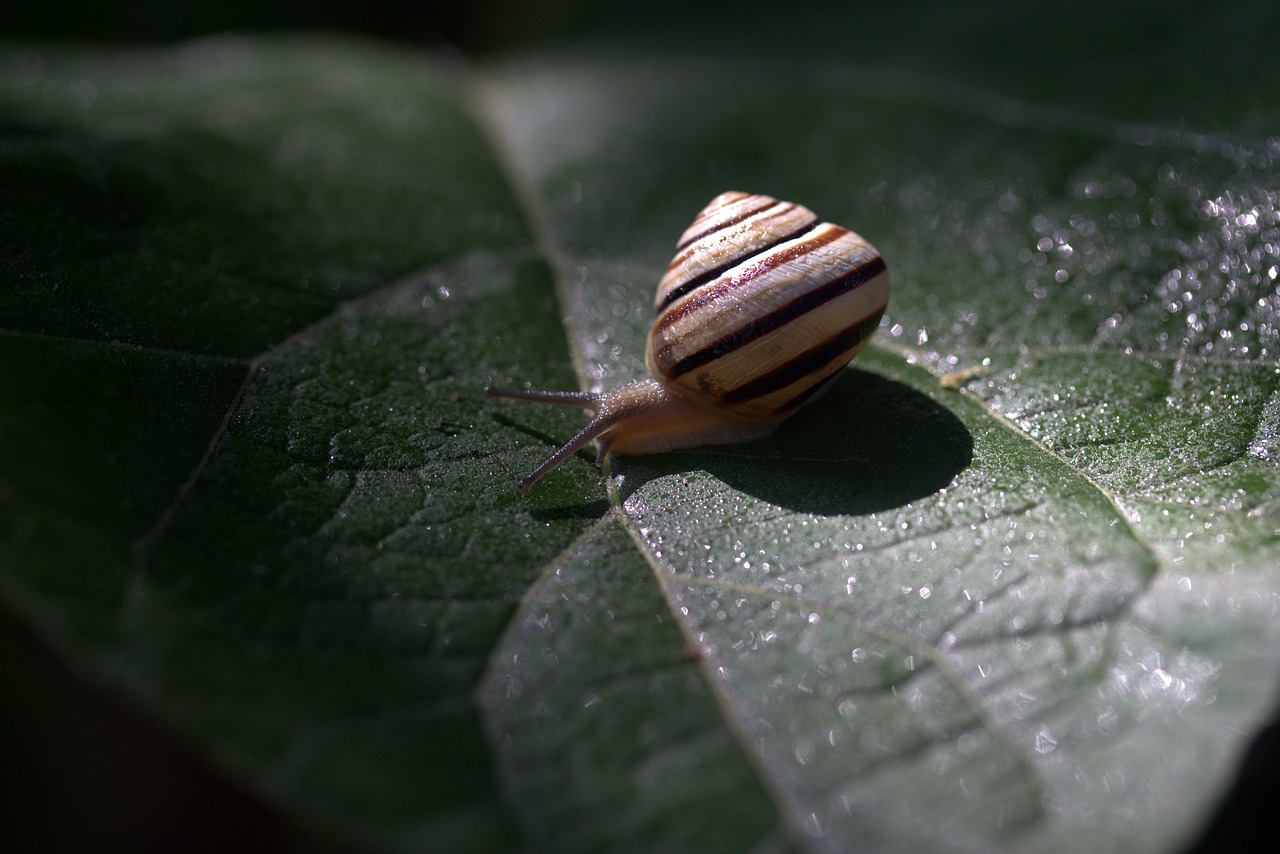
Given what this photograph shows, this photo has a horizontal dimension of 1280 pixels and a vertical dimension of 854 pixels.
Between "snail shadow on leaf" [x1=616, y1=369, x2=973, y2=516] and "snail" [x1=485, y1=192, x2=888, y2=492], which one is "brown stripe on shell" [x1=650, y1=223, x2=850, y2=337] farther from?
"snail shadow on leaf" [x1=616, y1=369, x2=973, y2=516]

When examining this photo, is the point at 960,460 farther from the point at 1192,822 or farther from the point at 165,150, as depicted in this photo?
the point at 165,150

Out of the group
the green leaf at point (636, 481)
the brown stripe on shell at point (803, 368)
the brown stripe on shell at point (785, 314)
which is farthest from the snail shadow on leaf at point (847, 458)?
the brown stripe on shell at point (785, 314)

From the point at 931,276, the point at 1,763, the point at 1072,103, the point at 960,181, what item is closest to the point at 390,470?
the point at 1,763

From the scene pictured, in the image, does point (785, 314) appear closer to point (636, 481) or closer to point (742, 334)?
point (742, 334)

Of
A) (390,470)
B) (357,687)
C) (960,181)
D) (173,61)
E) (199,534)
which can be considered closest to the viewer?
(357,687)

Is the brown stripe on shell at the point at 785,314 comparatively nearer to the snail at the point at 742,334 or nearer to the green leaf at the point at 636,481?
the snail at the point at 742,334

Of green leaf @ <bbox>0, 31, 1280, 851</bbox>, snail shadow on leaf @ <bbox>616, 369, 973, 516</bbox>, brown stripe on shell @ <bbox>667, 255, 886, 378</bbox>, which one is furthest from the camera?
brown stripe on shell @ <bbox>667, 255, 886, 378</bbox>

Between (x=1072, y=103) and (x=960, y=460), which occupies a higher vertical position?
(x=1072, y=103)

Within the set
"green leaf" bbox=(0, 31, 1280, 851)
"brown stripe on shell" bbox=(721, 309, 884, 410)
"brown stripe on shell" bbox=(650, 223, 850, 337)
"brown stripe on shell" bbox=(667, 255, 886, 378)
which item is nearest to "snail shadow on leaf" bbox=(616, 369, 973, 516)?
"green leaf" bbox=(0, 31, 1280, 851)
